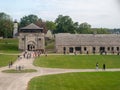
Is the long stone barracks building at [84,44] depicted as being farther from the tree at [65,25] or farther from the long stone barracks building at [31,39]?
the tree at [65,25]

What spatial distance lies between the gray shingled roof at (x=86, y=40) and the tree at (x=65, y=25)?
1519 inches

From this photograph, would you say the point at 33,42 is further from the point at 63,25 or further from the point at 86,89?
the point at 86,89

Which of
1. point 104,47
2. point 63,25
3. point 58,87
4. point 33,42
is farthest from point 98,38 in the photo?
point 58,87

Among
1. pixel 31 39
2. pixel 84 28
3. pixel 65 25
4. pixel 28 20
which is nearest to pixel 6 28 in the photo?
pixel 65 25

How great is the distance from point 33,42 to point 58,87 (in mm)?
50589

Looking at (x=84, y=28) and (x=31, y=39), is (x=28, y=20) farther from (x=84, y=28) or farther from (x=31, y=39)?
(x=31, y=39)

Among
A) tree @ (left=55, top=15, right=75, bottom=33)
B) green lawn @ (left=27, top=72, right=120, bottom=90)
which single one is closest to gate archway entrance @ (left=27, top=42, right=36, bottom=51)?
tree @ (left=55, top=15, right=75, bottom=33)

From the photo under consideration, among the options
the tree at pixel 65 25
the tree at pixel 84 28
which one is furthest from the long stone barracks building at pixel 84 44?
the tree at pixel 84 28

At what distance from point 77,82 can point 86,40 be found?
4601 cm

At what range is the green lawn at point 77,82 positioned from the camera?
30578 mm

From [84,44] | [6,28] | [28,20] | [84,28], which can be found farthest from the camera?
[28,20]

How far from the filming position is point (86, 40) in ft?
259

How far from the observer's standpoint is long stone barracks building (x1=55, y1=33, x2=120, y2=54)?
7700cm

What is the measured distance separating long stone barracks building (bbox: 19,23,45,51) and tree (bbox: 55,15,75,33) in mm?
38169
